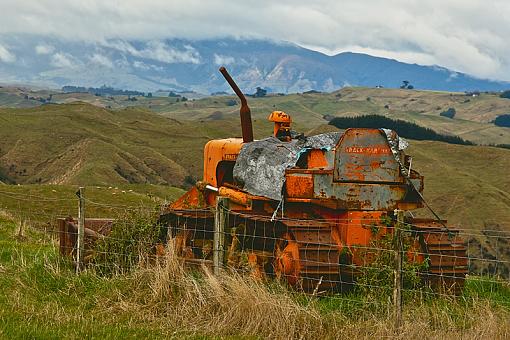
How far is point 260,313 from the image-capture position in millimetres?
8914

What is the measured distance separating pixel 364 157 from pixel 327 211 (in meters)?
0.98

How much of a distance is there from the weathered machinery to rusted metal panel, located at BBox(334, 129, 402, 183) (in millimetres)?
15

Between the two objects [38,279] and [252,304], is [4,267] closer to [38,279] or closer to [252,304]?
[38,279]

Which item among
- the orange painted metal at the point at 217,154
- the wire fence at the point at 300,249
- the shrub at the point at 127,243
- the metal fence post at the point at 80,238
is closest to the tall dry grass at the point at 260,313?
the wire fence at the point at 300,249

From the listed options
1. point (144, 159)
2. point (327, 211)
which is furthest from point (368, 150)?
point (144, 159)

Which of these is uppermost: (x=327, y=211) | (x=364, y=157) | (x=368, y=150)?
(x=368, y=150)

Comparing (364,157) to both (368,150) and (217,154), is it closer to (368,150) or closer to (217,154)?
(368,150)

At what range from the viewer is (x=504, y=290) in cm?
1217

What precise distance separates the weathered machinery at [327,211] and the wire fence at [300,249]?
0.8 inches

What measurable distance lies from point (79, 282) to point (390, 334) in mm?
4564

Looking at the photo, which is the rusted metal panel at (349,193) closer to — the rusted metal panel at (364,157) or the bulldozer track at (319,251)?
the rusted metal panel at (364,157)

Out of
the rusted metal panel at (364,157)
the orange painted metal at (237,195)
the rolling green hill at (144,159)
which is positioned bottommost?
the rolling green hill at (144,159)

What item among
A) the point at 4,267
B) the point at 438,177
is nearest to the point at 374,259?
the point at 4,267

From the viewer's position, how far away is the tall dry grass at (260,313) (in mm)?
8609
